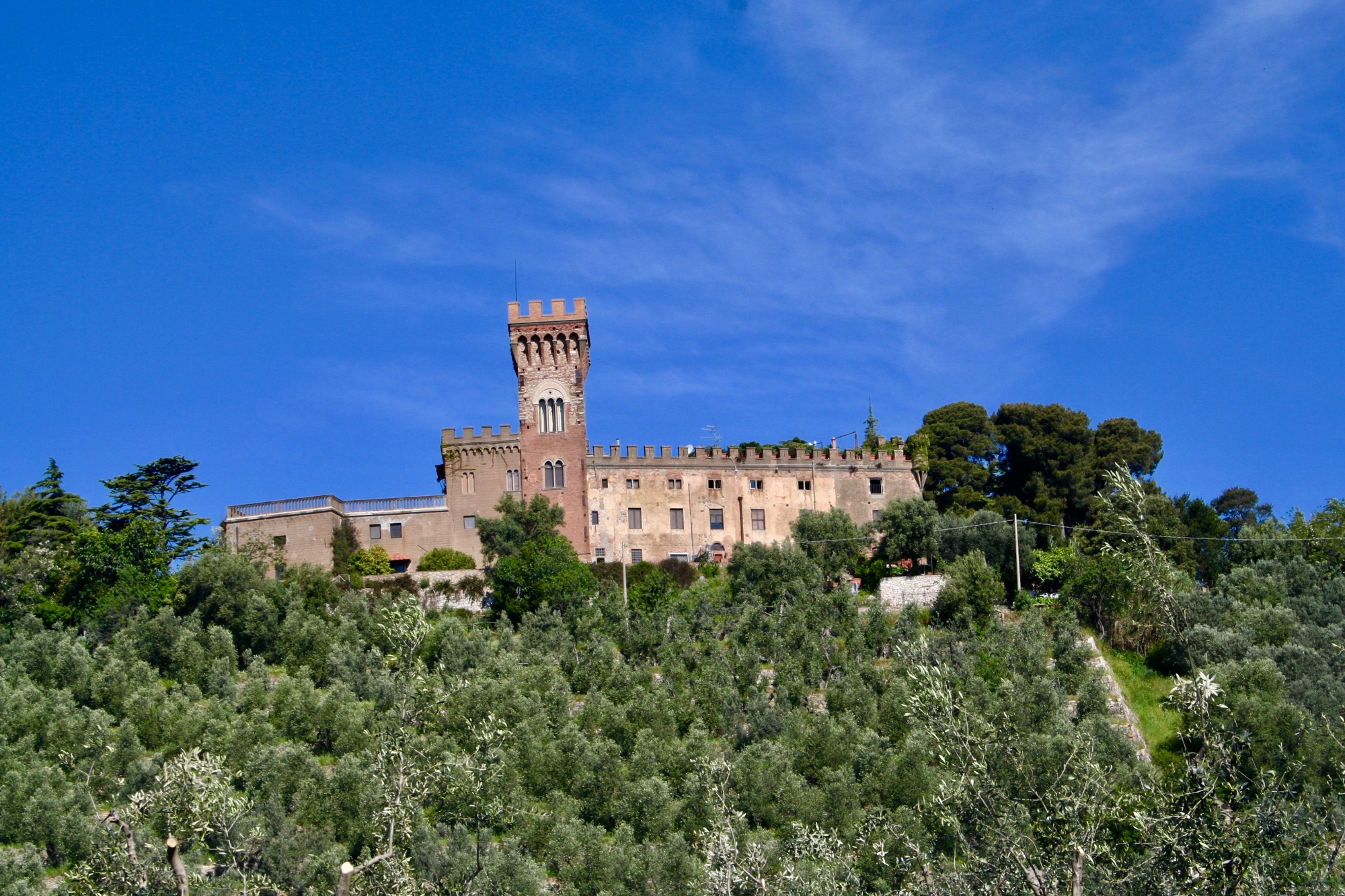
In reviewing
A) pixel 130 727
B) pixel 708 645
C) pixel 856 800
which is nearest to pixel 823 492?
pixel 708 645

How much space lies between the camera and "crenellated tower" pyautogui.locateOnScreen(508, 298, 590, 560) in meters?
55.2

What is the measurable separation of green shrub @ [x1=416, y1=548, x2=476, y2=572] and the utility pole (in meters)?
20.5

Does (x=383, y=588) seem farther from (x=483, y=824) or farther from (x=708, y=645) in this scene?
(x=483, y=824)

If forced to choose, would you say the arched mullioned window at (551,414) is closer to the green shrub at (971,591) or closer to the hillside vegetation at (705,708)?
the hillside vegetation at (705,708)

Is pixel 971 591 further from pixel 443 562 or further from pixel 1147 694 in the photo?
pixel 443 562

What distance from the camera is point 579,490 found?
182 feet

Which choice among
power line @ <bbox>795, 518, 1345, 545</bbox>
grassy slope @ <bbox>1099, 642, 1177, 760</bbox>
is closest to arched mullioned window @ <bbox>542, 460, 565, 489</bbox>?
power line @ <bbox>795, 518, 1345, 545</bbox>

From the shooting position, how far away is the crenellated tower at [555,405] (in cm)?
5525

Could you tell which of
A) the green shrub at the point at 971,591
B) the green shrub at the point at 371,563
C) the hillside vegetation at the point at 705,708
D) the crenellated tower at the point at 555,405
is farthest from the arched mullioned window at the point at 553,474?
the green shrub at the point at 971,591

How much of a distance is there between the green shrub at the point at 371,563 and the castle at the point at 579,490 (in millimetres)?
848

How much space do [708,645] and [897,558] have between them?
11.6 m

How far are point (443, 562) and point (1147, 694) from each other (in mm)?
26272

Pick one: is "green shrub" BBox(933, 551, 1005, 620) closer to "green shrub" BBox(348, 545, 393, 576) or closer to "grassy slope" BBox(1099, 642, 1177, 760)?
"grassy slope" BBox(1099, 642, 1177, 760)

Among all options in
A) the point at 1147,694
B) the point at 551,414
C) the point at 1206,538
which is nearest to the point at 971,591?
the point at 1147,694
